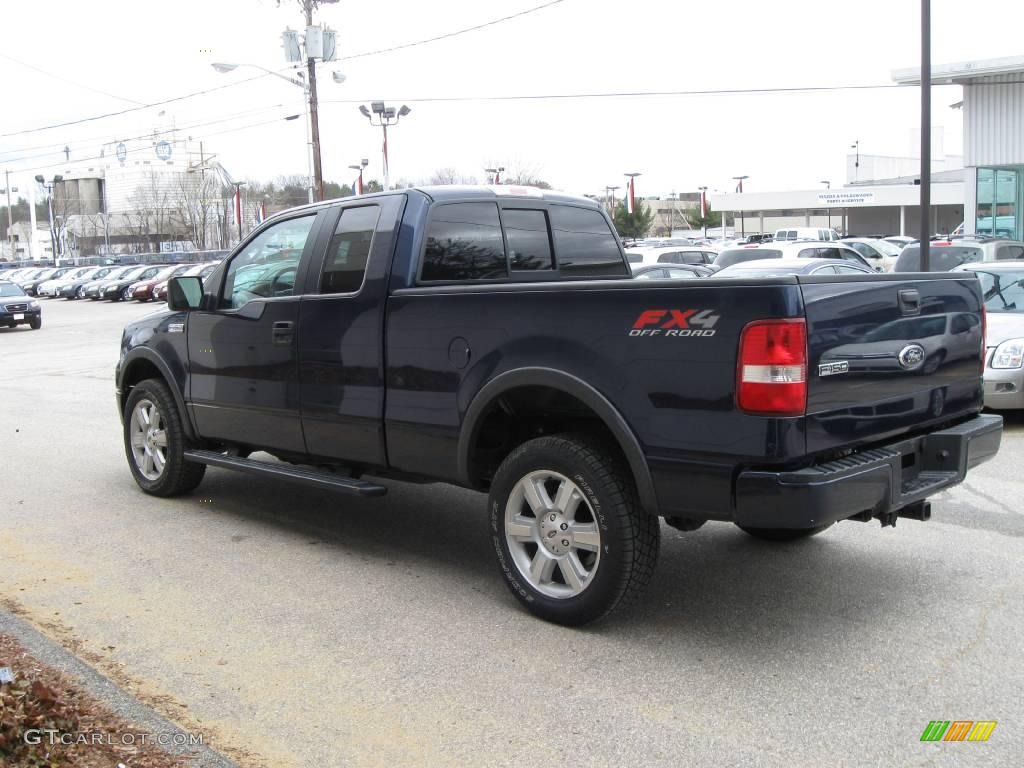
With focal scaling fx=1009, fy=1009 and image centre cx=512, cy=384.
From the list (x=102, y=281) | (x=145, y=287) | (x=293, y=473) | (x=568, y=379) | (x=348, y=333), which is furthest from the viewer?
(x=102, y=281)

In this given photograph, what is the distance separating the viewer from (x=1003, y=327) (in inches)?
387

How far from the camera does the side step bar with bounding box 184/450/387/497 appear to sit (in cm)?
563

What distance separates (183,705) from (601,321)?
2302mm

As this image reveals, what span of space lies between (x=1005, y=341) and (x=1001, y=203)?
27346mm

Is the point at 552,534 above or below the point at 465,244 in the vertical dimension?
below

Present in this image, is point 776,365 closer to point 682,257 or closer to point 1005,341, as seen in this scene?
point 1005,341

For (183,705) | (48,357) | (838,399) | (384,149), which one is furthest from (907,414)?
(384,149)

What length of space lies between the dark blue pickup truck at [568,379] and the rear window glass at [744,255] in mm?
17032

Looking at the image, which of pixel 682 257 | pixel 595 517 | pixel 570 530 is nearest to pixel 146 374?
pixel 570 530

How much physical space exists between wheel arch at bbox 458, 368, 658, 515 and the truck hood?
634 cm

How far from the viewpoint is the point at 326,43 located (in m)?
30.8

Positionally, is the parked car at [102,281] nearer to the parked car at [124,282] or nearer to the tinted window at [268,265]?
the parked car at [124,282]

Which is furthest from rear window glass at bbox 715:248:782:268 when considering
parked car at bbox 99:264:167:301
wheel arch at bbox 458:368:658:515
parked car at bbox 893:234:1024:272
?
parked car at bbox 99:264:167:301

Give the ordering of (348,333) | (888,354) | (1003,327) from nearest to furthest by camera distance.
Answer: (888,354), (348,333), (1003,327)
